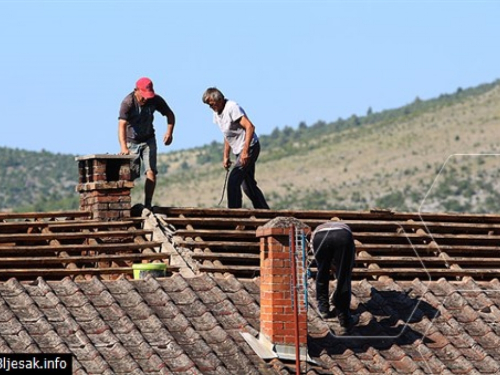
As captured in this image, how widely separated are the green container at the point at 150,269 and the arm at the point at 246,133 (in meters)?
3.08

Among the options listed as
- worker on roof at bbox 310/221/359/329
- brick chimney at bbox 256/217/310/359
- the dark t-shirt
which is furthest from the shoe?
the dark t-shirt

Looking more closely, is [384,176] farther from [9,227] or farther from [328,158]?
[9,227]

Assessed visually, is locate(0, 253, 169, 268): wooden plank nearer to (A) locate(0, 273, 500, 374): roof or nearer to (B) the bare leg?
(A) locate(0, 273, 500, 374): roof

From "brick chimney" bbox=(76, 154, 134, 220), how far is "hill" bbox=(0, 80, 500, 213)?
50.6m

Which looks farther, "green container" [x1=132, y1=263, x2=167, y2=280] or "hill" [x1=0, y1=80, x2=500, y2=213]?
"hill" [x1=0, y1=80, x2=500, y2=213]

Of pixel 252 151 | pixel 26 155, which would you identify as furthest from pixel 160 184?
pixel 252 151

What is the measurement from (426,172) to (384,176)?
7.79ft

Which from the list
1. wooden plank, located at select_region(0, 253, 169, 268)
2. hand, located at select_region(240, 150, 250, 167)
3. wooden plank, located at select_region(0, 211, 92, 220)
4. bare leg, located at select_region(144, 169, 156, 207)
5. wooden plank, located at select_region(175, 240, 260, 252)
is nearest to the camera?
wooden plank, located at select_region(0, 253, 169, 268)

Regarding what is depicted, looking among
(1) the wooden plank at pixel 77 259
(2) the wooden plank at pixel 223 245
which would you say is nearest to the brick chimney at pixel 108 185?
(1) the wooden plank at pixel 77 259

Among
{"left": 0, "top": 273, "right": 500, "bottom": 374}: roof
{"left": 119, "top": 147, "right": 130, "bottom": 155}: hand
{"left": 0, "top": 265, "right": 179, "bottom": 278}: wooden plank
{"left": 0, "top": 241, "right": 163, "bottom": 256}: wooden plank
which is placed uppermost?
{"left": 119, "top": 147, "right": 130, "bottom": 155}: hand

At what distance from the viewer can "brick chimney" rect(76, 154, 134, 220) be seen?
2305 cm

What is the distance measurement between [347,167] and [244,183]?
6976 cm

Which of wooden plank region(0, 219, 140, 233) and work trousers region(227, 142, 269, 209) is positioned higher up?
work trousers region(227, 142, 269, 209)

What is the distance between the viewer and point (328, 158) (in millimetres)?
97688
